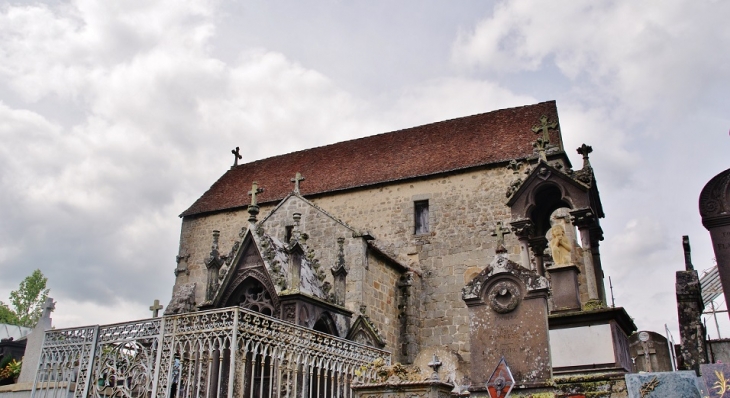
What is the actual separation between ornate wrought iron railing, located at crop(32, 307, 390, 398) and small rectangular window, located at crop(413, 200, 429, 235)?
8890 mm

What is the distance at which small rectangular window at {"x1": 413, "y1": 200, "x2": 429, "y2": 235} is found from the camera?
719 inches

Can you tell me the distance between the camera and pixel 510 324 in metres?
8.34

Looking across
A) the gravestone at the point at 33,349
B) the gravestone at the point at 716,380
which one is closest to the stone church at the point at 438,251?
the gravestone at the point at 716,380

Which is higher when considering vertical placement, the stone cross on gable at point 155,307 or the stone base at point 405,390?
the stone cross on gable at point 155,307

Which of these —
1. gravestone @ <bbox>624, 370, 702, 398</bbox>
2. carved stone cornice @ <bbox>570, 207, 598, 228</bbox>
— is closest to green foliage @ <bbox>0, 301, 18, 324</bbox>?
carved stone cornice @ <bbox>570, 207, 598, 228</bbox>

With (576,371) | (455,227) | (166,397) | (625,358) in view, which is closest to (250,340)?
(166,397)

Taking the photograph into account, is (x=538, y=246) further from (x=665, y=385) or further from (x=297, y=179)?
(x=297, y=179)

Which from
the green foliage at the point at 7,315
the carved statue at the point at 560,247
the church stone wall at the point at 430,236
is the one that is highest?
the green foliage at the point at 7,315

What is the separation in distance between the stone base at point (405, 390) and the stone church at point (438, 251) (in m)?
0.67

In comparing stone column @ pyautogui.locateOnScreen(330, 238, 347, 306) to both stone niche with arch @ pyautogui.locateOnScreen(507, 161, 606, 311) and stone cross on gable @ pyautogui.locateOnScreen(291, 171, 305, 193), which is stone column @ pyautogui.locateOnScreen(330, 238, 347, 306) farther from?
stone niche with arch @ pyautogui.locateOnScreen(507, 161, 606, 311)

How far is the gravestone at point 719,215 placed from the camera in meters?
8.36

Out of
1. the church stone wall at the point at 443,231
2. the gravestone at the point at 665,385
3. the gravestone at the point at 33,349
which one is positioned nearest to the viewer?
the gravestone at the point at 665,385

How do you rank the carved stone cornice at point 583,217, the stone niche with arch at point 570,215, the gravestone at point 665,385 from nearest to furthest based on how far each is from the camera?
the gravestone at point 665,385, the stone niche with arch at point 570,215, the carved stone cornice at point 583,217

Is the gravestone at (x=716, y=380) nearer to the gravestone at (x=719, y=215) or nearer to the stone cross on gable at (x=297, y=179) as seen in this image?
the gravestone at (x=719, y=215)
